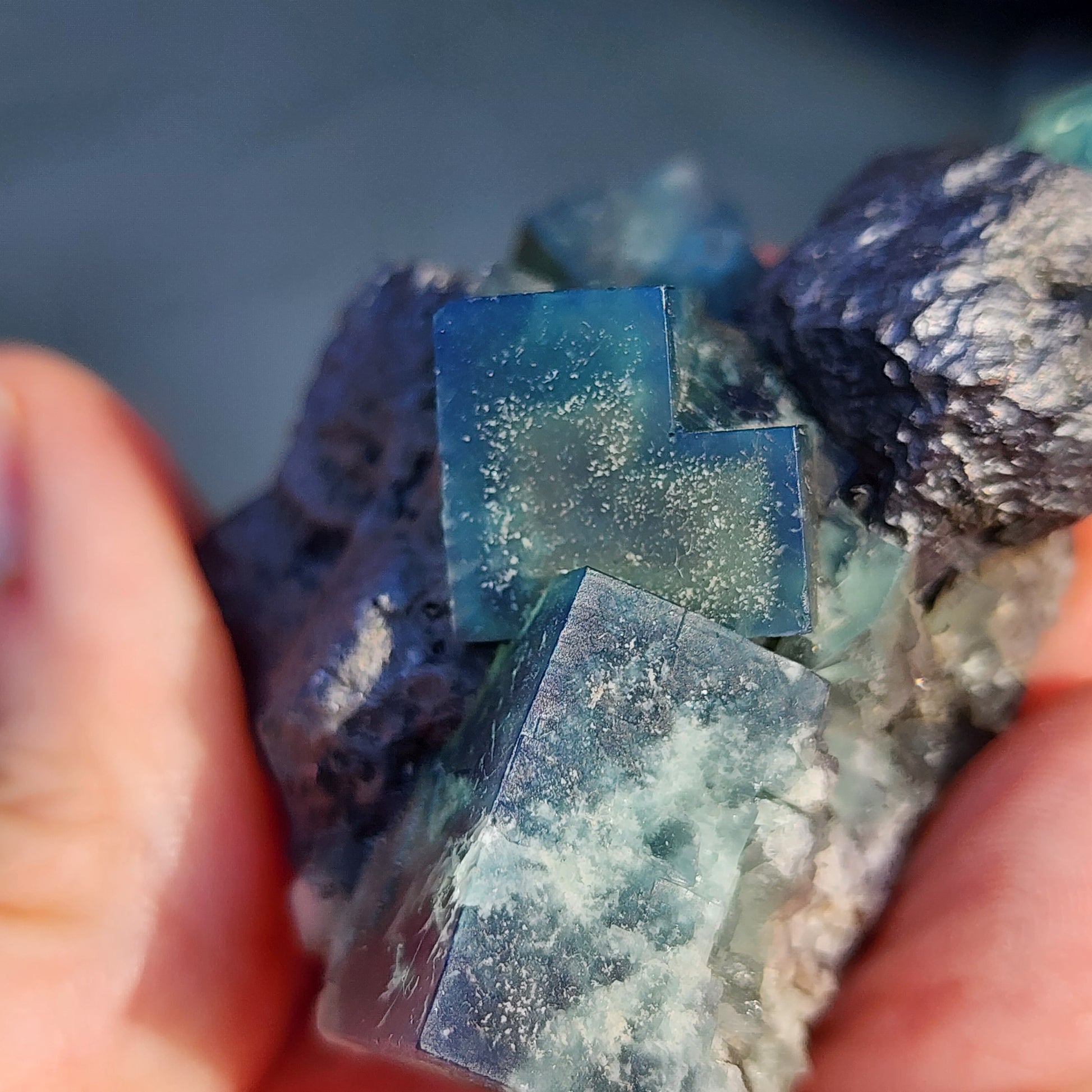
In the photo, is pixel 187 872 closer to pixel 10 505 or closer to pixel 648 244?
pixel 10 505

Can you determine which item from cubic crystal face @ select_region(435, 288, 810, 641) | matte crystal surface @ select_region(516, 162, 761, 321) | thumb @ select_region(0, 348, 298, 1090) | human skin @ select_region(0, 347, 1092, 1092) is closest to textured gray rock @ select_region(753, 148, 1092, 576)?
cubic crystal face @ select_region(435, 288, 810, 641)

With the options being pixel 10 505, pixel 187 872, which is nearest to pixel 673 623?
pixel 187 872

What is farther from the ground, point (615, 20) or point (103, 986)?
point (615, 20)

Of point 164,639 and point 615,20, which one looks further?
point 615,20

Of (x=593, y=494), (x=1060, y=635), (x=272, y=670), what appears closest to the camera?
(x=593, y=494)

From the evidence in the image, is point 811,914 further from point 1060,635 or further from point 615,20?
point 615,20

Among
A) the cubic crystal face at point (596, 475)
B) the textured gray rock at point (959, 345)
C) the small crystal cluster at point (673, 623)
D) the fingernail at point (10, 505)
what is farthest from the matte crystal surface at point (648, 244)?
the fingernail at point (10, 505)

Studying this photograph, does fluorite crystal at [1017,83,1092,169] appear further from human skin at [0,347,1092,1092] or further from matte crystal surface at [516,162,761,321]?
human skin at [0,347,1092,1092]

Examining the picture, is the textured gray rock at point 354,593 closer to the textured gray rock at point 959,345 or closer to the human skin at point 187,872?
the human skin at point 187,872

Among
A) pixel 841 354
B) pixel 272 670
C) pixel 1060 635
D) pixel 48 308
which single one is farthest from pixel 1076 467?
pixel 48 308
